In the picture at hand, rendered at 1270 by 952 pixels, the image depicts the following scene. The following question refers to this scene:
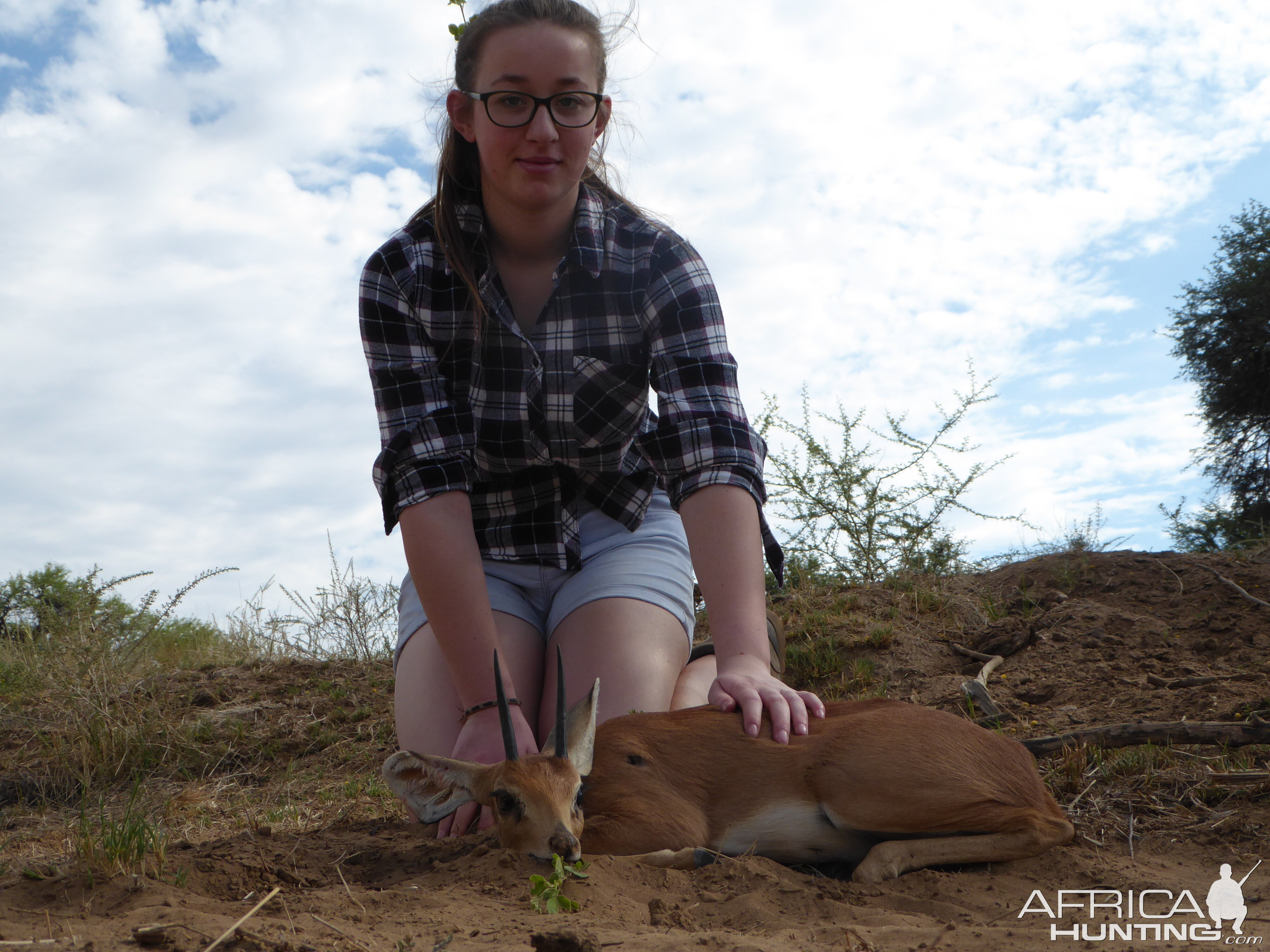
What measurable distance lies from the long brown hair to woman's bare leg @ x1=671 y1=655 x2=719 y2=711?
1.51 m

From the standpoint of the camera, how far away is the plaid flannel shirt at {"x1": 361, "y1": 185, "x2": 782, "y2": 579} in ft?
11.9

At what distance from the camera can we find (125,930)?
6.56 ft

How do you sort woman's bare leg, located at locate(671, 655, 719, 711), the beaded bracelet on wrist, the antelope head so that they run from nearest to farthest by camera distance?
the antelope head, the beaded bracelet on wrist, woman's bare leg, located at locate(671, 655, 719, 711)

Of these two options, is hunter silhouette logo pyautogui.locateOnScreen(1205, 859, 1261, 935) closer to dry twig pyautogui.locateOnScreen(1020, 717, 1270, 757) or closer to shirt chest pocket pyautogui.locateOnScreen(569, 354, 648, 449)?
dry twig pyautogui.locateOnScreen(1020, 717, 1270, 757)

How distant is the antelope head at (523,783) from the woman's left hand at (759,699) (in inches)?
14.9

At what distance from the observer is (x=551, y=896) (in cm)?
231

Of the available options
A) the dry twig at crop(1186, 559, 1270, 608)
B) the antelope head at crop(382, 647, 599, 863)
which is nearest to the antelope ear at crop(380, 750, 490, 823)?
the antelope head at crop(382, 647, 599, 863)

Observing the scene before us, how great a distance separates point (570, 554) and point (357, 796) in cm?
162

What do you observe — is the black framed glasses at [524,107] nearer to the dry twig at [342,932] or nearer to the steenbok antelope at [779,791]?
the steenbok antelope at [779,791]

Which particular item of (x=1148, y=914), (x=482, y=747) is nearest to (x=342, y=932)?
(x=482, y=747)

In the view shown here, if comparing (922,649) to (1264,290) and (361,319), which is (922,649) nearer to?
(361,319)

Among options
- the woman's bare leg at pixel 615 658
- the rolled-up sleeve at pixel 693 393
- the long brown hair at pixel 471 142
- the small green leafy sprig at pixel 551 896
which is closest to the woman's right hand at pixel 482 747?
the woman's bare leg at pixel 615 658

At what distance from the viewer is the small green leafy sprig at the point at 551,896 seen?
7.52 feet

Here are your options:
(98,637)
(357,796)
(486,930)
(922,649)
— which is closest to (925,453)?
(922,649)
